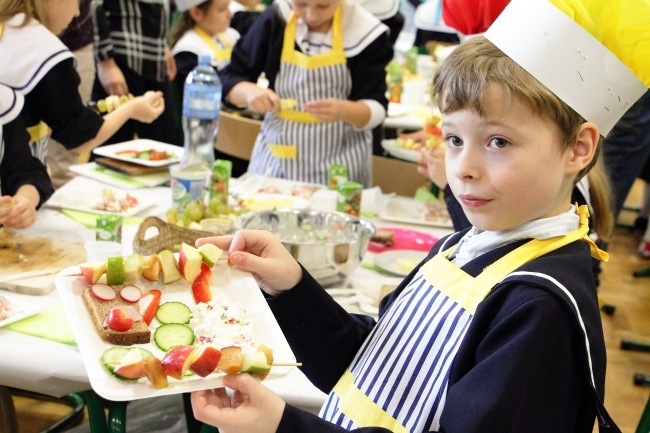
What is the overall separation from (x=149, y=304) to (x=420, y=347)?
0.46 meters

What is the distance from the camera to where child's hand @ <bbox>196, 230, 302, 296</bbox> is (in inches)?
52.4

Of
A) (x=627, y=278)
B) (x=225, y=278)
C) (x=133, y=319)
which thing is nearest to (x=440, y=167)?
(x=225, y=278)

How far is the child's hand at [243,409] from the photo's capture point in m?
0.97

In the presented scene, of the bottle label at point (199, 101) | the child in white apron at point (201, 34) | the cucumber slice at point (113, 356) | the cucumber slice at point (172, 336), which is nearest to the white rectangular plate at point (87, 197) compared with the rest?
the bottle label at point (199, 101)

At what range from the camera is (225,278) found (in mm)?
1375

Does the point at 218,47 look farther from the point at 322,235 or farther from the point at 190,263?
the point at 190,263

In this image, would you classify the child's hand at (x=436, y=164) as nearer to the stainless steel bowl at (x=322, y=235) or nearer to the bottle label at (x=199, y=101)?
the stainless steel bowl at (x=322, y=235)

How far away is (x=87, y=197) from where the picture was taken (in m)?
2.54

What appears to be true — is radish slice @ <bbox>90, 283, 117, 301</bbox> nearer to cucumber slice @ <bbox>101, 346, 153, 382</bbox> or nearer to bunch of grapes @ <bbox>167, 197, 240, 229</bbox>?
cucumber slice @ <bbox>101, 346, 153, 382</bbox>

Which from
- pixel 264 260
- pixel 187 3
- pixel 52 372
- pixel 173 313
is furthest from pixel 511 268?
pixel 187 3

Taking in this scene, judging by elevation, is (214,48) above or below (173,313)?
below

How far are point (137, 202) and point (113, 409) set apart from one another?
0.94 meters

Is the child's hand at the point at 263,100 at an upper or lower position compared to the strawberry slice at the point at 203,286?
lower

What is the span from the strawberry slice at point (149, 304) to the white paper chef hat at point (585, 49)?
2.29 feet
